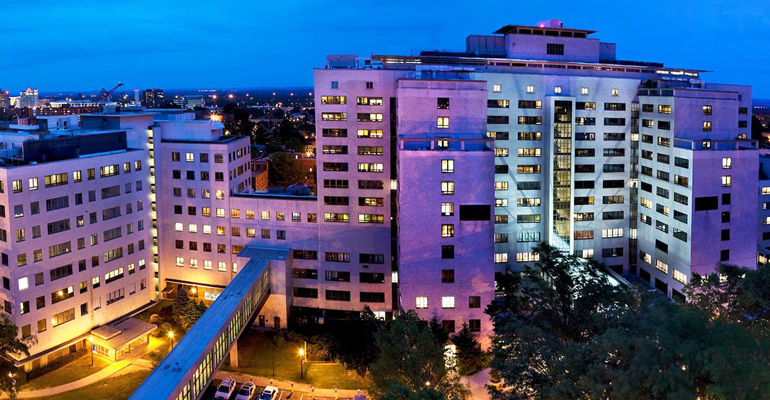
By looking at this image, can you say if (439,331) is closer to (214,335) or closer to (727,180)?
(214,335)

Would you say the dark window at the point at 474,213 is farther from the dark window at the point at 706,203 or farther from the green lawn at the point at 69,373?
the green lawn at the point at 69,373

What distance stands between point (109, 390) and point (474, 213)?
3194 cm

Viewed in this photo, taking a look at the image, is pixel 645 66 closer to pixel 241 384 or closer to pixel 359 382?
pixel 359 382

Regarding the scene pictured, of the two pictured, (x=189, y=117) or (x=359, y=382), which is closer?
(x=359, y=382)

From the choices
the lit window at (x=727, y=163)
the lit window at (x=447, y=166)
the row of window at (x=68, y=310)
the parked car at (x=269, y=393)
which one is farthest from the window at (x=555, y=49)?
the row of window at (x=68, y=310)

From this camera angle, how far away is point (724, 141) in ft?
187

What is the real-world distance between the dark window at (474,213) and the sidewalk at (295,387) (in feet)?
52.9

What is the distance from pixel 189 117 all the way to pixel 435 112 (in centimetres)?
3291

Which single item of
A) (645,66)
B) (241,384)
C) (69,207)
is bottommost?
(241,384)

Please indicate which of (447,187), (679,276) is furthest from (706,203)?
(447,187)

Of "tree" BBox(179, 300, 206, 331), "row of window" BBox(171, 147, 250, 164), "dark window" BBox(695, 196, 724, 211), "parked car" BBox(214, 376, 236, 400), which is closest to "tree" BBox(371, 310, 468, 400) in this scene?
"parked car" BBox(214, 376, 236, 400)

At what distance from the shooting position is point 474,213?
155ft

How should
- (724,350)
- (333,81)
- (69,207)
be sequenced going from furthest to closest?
(333,81)
(69,207)
(724,350)

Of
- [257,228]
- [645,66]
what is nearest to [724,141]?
[645,66]
